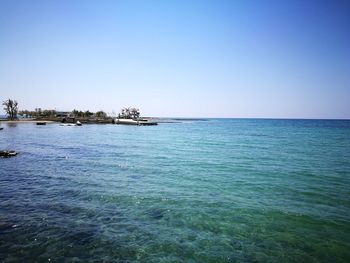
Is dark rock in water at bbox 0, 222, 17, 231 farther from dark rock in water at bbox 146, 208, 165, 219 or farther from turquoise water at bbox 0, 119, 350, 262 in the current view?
dark rock in water at bbox 146, 208, 165, 219

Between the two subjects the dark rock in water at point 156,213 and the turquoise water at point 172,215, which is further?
the dark rock in water at point 156,213

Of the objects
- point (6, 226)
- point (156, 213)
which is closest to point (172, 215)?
point (156, 213)

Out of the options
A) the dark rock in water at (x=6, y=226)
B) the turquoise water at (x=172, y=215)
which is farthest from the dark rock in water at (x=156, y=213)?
the dark rock in water at (x=6, y=226)

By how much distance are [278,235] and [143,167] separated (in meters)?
16.5

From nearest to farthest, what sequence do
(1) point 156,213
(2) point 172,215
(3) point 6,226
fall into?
1. (3) point 6,226
2. (2) point 172,215
3. (1) point 156,213

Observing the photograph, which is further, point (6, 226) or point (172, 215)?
point (172, 215)

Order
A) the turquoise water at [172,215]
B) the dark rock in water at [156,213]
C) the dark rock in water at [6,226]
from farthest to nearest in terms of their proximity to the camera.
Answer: the dark rock in water at [156,213] < the dark rock in water at [6,226] < the turquoise water at [172,215]

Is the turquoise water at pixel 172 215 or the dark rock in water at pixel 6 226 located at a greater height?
the dark rock in water at pixel 6 226

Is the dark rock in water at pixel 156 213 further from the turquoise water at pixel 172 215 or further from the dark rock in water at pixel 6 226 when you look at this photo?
the dark rock in water at pixel 6 226

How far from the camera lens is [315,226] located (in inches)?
480

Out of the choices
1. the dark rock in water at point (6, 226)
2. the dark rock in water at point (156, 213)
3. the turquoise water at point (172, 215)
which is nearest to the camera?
the turquoise water at point (172, 215)

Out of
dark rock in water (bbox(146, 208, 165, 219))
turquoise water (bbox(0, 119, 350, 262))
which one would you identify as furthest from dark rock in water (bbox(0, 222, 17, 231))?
dark rock in water (bbox(146, 208, 165, 219))

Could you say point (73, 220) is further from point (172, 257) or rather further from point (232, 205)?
point (232, 205)

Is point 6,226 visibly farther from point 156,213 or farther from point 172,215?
point 172,215
